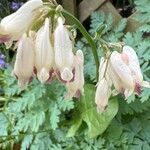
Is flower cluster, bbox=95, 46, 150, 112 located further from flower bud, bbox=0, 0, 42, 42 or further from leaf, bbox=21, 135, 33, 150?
leaf, bbox=21, 135, 33, 150

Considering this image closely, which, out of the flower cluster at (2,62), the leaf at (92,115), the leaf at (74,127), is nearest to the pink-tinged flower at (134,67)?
the leaf at (92,115)

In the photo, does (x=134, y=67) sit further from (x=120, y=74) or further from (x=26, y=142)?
(x=26, y=142)

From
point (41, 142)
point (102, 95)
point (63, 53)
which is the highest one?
point (63, 53)

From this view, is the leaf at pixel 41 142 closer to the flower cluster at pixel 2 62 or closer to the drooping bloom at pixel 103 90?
the flower cluster at pixel 2 62

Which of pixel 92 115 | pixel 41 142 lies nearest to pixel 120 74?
pixel 92 115

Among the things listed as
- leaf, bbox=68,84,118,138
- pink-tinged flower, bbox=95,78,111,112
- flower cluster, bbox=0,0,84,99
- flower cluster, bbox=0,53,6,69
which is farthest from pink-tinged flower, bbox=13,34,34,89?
flower cluster, bbox=0,53,6,69

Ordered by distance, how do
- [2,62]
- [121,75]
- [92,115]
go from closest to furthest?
1. [121,75]
2. [92,115]
3. [2,62]
